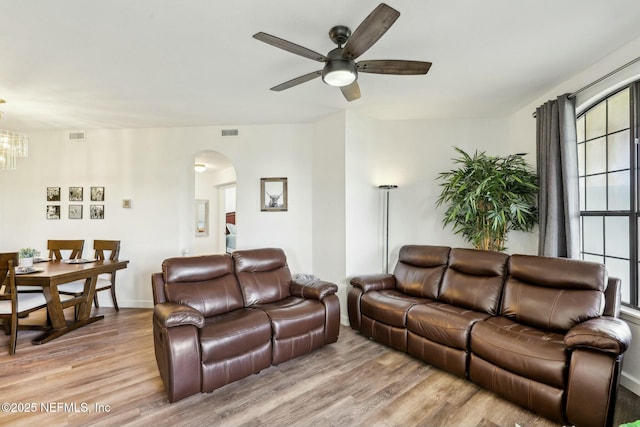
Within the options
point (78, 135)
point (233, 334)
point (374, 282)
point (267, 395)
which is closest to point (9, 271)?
point (233, 334)

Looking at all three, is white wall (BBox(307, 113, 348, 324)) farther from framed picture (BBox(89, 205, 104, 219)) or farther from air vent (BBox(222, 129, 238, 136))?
framed picture (BBox(89, 205, 104, 219))

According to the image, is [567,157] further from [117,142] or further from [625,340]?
[117,142]

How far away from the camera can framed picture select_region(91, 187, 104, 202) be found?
4.77 m

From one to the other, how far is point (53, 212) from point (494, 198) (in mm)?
6418

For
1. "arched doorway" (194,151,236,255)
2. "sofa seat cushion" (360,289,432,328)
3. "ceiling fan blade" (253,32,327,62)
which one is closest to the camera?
"ceiling fan blade" (253,32,327,62)

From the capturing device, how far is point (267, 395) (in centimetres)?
237

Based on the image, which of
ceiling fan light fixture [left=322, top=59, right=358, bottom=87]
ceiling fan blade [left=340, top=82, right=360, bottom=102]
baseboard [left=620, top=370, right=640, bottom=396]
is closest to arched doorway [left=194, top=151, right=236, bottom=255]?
ceiling fan blade [left=340, top=82, right=360, bottom=102]

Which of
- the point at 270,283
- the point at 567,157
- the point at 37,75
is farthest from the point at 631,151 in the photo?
the point at 37,75

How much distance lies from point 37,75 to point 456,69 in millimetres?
4046

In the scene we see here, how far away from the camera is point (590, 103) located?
9.81ft

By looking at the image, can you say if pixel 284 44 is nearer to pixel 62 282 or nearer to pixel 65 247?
pixel 62 282

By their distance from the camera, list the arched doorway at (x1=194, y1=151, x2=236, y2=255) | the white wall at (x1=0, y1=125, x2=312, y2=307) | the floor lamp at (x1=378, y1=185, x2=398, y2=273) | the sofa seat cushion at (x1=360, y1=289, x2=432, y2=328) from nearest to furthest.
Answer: the sofa seat cushion at (x1=360, y1=289, x2=432, y2=328) < the floor lamp at (x1=378, y1=185, x2=398, y2=273) < the white wall at (x1=0, y1=125, x2=312, y2=307) < the arched doorway at (x1=194, y1=151, x2=236, y2=255)

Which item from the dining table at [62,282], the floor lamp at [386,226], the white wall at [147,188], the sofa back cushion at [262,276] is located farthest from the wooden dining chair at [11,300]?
the floor lamp at [386,226]

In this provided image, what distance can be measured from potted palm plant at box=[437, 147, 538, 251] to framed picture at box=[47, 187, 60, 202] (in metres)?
5.94
